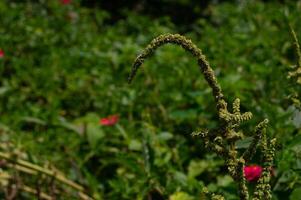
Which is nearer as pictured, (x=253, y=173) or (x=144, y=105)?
(x=253, y=173)

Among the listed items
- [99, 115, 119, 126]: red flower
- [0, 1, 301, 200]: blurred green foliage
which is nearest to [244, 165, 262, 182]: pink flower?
[0, 1, 301, 200]: blurred green foliage

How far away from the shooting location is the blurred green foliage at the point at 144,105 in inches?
78.8

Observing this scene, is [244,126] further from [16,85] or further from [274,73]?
[16,85]

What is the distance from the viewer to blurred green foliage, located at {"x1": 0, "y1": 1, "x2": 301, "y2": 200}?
2002mm

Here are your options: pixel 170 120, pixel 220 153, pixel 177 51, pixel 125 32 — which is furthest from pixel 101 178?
pixel 125 32

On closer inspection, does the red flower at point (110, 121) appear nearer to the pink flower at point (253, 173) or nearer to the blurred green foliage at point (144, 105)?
the blurred green foliage at point (144, 105)

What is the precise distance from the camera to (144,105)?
2.92m

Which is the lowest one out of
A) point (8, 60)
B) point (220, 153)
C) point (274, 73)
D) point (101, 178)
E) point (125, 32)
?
point (220, 153)

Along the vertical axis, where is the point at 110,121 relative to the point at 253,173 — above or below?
above

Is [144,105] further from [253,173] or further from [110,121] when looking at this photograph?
[253,173]

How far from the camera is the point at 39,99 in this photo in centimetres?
377

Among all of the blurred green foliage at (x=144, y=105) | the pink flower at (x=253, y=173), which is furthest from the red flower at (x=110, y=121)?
the pink flower at (x=253, y=173)

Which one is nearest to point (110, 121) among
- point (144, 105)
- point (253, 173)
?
point (144, 105)

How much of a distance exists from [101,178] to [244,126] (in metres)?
0.78
